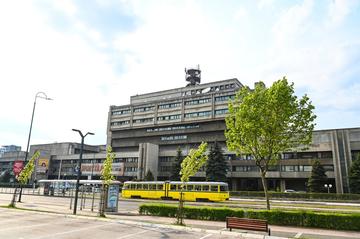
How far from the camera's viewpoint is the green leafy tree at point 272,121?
2052cm

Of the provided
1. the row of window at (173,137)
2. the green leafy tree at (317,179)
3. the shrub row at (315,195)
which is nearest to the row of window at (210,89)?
the row of window at (173,137)

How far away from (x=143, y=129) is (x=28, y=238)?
253 ft

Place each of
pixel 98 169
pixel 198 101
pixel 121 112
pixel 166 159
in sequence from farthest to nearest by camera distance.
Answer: pixel 121 112
pixel 98 169
pixel 198 101
pixel 166 159

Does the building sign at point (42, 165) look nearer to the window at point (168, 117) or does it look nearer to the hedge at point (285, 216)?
the window at point (168, 117)

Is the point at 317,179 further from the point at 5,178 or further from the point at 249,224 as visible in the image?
the point at 5,178

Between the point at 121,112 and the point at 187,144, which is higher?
the point at 121,112

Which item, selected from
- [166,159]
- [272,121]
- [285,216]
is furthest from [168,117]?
[285,216]

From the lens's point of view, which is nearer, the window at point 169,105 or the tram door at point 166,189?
the tram door at point 166,189

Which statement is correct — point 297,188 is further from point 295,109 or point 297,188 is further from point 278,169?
point 295,109

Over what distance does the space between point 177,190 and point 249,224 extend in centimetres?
2590

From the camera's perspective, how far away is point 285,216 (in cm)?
1775

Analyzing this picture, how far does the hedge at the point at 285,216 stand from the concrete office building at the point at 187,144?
4683cm

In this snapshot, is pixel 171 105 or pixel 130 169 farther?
pixel 171 105

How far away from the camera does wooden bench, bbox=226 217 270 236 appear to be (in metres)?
14.8
